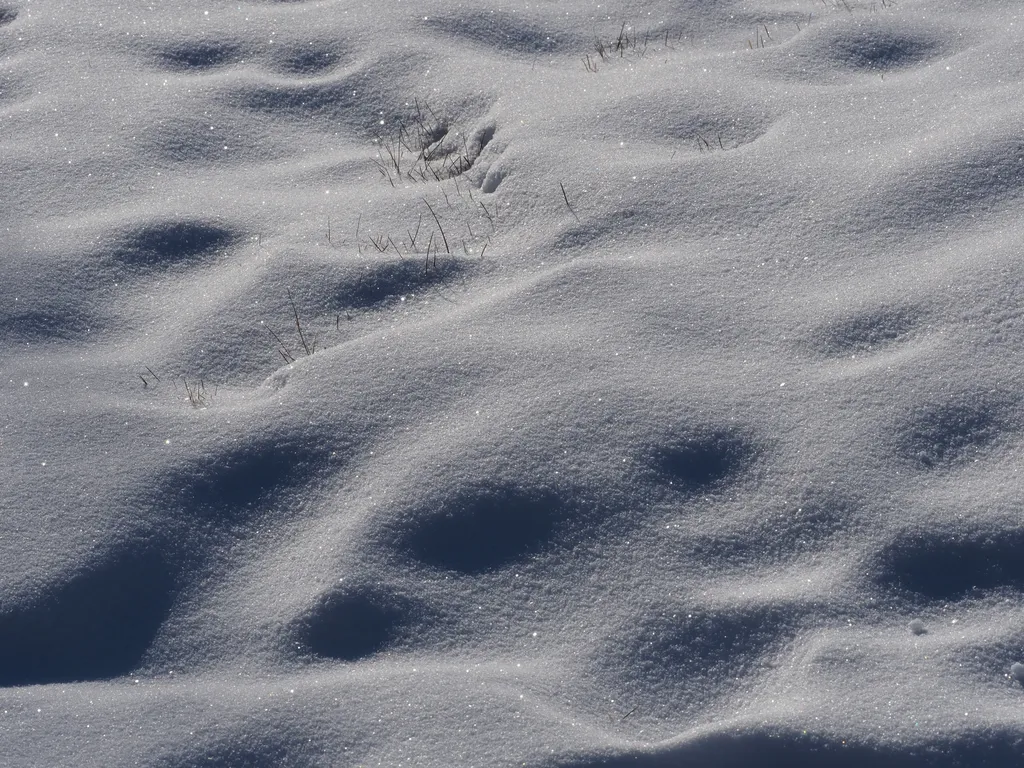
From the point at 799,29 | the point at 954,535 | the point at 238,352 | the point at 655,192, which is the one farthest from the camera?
the point at 799,29

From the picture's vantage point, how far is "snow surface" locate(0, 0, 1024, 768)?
1643 mm

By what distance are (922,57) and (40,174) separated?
2.25m

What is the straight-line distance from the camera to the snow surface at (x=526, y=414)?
1.64 m

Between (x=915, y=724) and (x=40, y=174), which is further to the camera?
(x=40, y=174)

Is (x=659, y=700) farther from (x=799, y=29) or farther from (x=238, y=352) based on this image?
(x=799, y=29)

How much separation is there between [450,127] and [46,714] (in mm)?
1751

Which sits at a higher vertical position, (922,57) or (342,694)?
(922,57)

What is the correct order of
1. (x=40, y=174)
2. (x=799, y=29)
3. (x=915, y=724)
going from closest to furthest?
1. (x=915, y=724)
2. (x=40, y=174)
3. (x=799, y=29)

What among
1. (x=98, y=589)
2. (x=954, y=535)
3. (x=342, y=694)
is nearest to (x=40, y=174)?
(x=98, y=589)

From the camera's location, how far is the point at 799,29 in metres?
3.15

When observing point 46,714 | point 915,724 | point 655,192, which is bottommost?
point 46,714

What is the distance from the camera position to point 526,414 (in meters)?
1.99

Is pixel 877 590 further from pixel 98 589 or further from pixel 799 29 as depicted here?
pixel 799 29

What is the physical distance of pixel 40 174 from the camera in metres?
2.73
